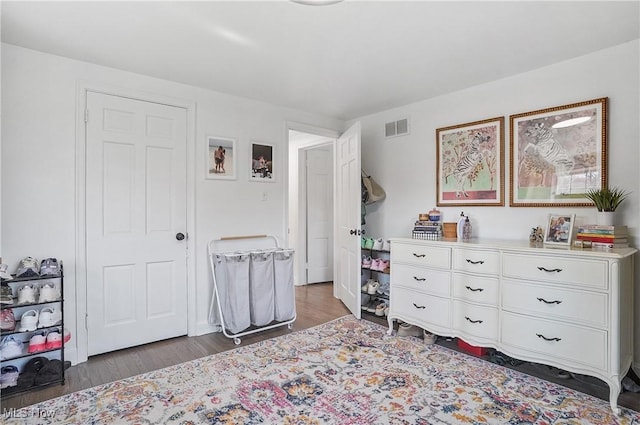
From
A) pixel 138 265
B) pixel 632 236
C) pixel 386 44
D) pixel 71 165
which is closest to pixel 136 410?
pixel 138 265

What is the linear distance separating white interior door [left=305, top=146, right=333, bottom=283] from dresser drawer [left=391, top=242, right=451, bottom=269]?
233 centimetres

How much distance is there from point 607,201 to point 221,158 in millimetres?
3093

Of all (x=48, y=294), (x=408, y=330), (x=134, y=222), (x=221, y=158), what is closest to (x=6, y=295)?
(x=48, y=294)

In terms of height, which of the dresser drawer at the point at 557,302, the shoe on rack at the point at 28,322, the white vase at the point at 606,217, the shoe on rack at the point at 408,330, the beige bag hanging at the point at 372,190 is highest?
the beige bag hanging at the point at 372,190

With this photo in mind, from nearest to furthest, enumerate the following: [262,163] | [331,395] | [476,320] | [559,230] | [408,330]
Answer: [331,395] < [559,230] < [476,320] < [408,330] < [262,163]

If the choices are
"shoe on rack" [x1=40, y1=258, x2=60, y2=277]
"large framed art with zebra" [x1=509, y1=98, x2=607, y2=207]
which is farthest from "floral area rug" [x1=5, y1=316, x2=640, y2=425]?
"large framed art with zebra" [x1=509, y1=98, x2=607, y2=207]

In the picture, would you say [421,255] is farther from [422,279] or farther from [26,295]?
[26,295]

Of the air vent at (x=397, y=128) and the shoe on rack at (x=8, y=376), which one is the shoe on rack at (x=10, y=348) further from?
the air vent at (x=397, y=128)

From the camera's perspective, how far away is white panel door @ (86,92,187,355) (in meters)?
2.77

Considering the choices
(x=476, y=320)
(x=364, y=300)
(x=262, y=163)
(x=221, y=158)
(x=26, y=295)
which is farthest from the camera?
(x=364, y=300)

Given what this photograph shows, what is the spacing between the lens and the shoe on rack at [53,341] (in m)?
2.36

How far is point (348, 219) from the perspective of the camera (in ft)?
12.9

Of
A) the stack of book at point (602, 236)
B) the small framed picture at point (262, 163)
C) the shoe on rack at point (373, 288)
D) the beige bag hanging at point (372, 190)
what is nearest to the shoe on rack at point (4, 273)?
the small framed picture at point (262, 163)

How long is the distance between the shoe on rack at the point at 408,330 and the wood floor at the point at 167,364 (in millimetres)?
208
